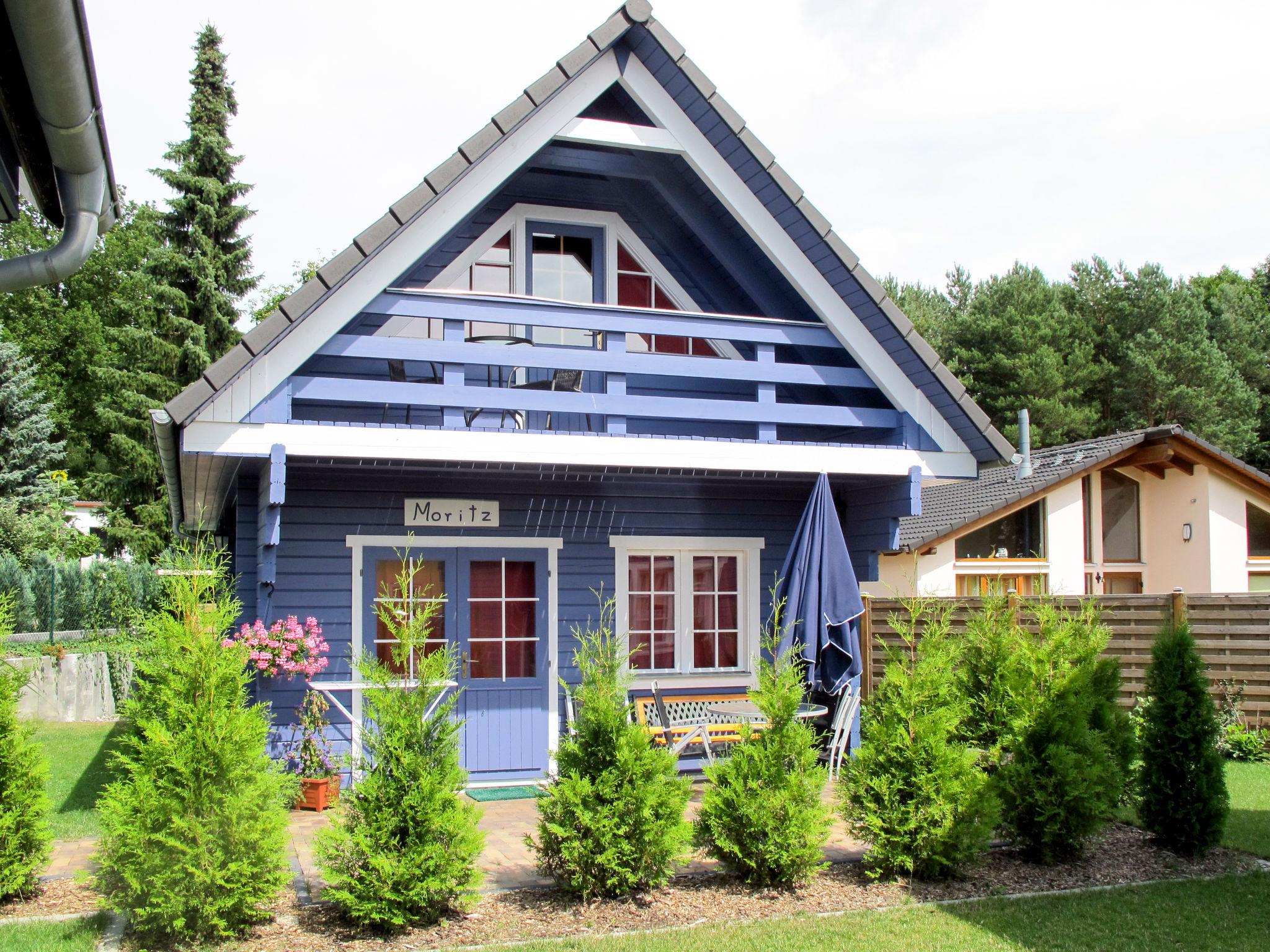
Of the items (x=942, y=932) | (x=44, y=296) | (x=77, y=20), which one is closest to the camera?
(x=77, y=20)

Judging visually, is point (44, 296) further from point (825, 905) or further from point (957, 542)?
point (825, 905)

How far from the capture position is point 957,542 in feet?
65.4

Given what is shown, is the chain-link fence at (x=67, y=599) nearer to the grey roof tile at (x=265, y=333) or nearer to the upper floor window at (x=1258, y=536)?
the grey roof tile at (x=265, y=333)

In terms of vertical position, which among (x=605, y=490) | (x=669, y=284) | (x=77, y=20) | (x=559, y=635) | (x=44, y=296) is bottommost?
(x=559, y=635)

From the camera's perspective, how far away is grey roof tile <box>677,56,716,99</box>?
29.1ft

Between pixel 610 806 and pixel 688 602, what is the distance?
451 cm

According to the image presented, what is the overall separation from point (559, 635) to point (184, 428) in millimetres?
3898

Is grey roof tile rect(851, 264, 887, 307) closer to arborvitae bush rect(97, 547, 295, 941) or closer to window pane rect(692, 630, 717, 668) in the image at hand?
window pane rect(692, 630, 717, 668)

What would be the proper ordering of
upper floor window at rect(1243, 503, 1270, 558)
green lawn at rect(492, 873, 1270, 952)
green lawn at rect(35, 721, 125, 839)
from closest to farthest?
1. green lawn at rect(492, 873, 1270, 952)
2. green lawn at rect(35, 721, 125, 839)
3. upper floor window at rect(1243, 503, 1270, 558)

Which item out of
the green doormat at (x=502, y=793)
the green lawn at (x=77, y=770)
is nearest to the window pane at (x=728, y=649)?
the green doormat at (x=502, y=793)

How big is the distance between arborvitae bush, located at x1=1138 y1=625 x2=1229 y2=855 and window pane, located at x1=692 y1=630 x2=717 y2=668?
13.3 feet

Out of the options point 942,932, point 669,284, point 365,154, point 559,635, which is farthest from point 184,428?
point 365,154

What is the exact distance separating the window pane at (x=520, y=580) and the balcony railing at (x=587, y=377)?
4.17ft

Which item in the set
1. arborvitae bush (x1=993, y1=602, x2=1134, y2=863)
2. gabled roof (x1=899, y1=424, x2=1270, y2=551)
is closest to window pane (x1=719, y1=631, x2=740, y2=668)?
arborvitae bush (x1=993, y1=602, x2=1134, y2=863)
